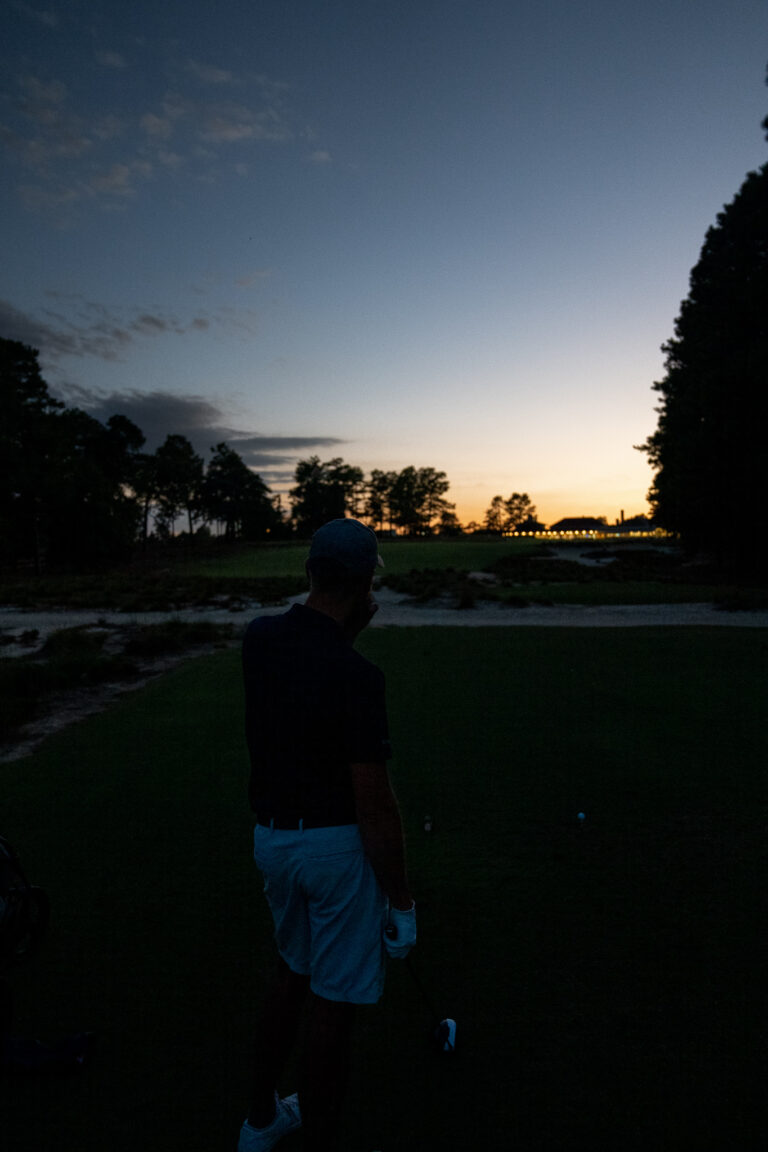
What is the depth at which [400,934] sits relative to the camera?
6.73 feet

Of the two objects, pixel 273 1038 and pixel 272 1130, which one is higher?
pixel 273 1038

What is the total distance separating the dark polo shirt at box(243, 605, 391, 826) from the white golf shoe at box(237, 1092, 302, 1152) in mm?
1092

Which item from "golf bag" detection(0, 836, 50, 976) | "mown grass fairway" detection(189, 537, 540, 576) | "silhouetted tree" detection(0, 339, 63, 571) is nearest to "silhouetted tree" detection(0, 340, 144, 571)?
"silhouetted tree" detection(0, 339, 63, 571)

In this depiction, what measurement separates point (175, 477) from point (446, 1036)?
80.9 meters

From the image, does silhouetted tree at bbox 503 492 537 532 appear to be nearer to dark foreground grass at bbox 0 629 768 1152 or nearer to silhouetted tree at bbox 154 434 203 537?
silhouetted tree at bbox 154 434 203 537

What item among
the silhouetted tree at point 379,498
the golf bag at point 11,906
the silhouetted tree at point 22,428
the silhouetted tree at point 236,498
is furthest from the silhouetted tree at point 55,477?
the silhouetted tree at point 379,498

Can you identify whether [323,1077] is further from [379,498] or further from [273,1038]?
[379,498]

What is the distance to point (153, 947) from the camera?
11.1 feet

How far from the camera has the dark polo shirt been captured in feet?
6.28

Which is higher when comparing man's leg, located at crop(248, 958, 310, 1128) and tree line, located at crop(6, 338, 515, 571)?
tree line, located at crop(6, 338, 515, 571)

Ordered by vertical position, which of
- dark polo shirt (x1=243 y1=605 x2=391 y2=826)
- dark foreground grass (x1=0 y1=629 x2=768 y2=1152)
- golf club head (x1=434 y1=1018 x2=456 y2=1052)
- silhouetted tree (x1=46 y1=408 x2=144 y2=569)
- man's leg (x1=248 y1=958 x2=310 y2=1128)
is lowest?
dark foreground grass (x1=0 y1=629 x2=768 y2=1152)

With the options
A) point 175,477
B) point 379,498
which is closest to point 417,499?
point 379,498

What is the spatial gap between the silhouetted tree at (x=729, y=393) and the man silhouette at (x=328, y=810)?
88.2 feet

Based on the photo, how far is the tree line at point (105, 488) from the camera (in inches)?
1347
